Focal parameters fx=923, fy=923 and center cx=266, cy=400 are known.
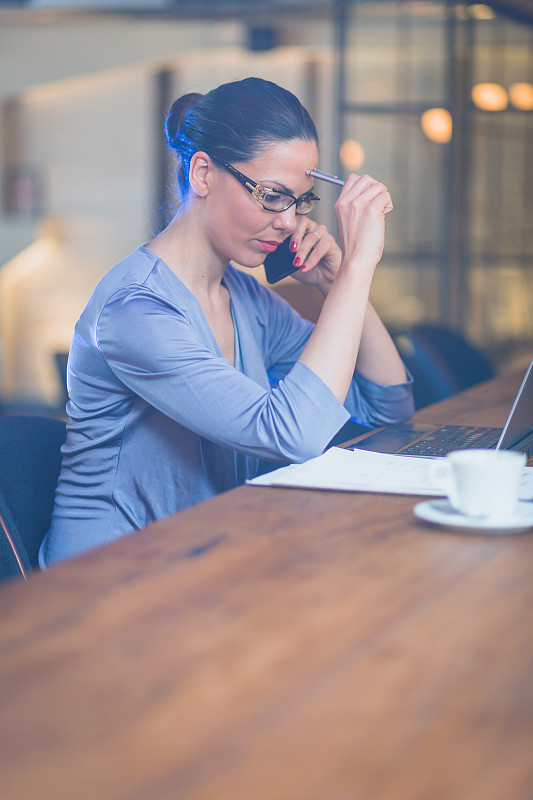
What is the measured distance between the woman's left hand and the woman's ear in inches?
8.0

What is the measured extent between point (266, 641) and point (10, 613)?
203 millimetres

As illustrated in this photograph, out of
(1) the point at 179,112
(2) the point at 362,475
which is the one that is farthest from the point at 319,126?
(2) the point at 362,475

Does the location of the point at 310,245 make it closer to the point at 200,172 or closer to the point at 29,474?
the point at 200,172

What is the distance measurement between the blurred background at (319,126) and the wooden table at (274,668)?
225 cm

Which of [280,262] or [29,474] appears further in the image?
[280,262]

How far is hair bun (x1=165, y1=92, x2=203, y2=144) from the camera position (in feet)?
4.90

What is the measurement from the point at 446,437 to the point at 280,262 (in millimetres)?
438

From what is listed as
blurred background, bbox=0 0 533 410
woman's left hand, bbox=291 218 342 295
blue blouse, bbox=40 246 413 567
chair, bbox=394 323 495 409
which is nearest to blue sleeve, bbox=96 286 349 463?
blue blouse, bbox=40 246 413 567

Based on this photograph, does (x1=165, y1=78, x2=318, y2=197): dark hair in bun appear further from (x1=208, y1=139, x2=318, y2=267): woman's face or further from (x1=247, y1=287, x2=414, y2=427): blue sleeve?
(x1=247, y1=287, x2=414, y2=427): blue sleeve

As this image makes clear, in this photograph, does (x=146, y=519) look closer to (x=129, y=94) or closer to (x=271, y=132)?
(x=271, y=132)

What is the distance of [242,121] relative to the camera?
1396 millimetres

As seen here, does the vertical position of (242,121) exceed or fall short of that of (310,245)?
it exceeds it

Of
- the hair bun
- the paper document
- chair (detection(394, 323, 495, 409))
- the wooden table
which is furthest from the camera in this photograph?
chair (detection(394, 323, 495, 409))

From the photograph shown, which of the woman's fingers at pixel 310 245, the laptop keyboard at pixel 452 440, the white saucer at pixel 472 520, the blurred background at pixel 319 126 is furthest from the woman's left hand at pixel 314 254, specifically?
the blurred background at pixel 319 126
